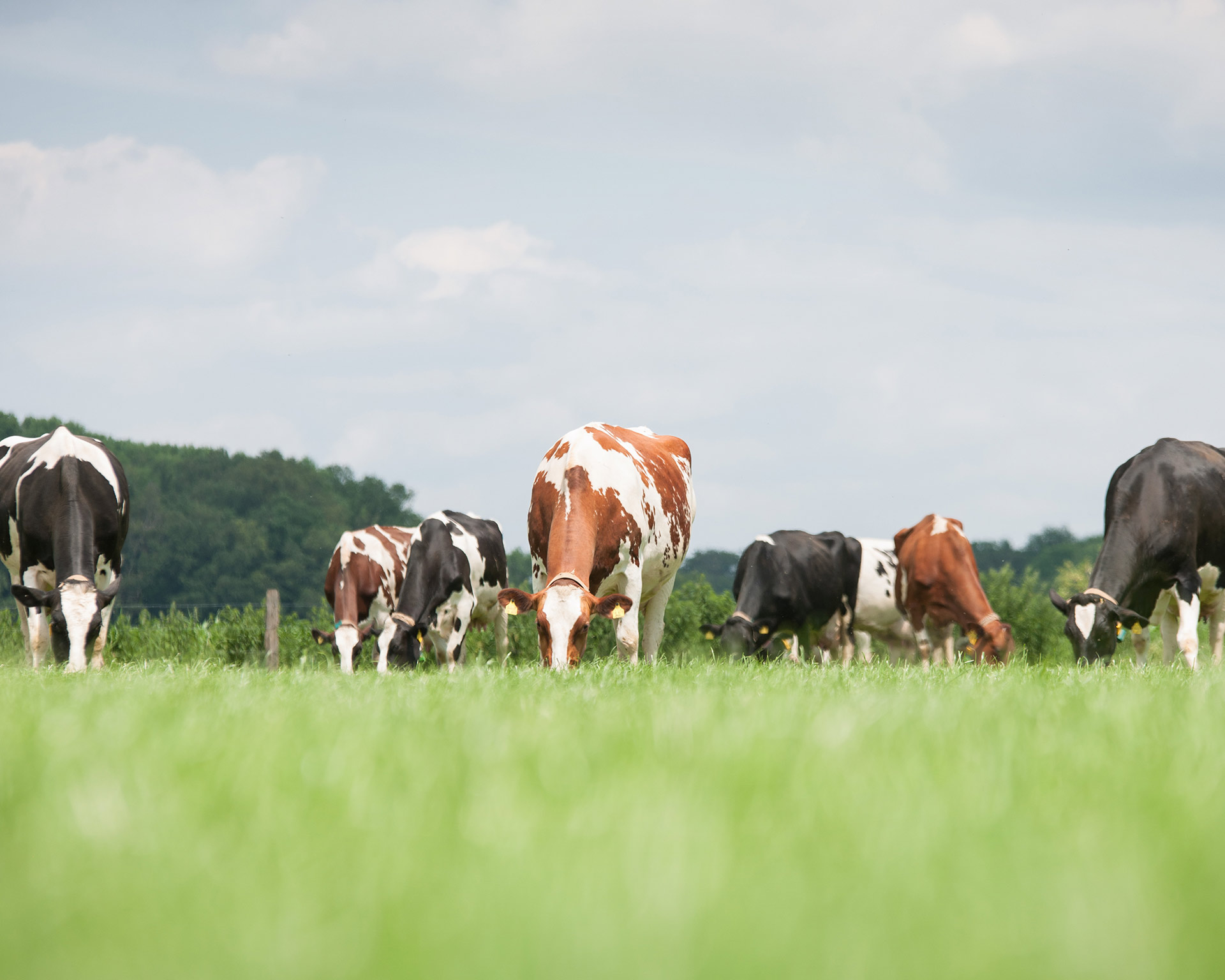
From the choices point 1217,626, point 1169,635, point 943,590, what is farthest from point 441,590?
point 1217,626

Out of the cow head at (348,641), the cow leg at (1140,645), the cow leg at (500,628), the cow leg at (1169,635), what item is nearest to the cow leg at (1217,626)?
the cow leg at (1169,635)

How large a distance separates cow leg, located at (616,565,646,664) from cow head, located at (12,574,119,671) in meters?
5.33

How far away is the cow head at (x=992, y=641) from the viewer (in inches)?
636

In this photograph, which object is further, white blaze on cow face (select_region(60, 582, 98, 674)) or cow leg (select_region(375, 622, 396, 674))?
cow leg (select_region(375, 622, 396, 674))

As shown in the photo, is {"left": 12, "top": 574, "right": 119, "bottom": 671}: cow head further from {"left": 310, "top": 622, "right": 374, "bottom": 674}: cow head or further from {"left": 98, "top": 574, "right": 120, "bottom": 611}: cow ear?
{"left": 310, "top": 622, "right": 374, "bottom": 674}: cow head

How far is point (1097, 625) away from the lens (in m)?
11.5

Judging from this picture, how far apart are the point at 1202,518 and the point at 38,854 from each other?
42.1ft

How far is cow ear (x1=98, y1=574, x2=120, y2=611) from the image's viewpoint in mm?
11188

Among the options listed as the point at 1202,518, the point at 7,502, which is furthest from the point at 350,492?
the point at 1202,518

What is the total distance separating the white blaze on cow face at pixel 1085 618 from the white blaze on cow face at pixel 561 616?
6.21 m

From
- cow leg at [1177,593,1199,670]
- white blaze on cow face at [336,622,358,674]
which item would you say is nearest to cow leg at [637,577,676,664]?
cow leg at [1177,593,1199,670]

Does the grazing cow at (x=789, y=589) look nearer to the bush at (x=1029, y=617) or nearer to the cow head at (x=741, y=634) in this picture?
the cow head at (x=741, y=634)

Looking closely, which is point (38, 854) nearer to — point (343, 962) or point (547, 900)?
point (343, 962)

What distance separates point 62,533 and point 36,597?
2.77ft
